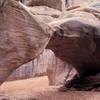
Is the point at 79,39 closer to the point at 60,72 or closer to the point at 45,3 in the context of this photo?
the point at 60,72

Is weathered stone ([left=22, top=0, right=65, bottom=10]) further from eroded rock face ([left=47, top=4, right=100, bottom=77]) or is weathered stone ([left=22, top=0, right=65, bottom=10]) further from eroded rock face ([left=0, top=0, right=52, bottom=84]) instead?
eroded rock face ([left=0, top=0, right=52, bottom=84])

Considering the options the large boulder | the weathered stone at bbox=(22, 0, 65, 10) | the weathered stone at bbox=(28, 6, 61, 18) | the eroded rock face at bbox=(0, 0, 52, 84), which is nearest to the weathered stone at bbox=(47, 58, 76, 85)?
the large boulder

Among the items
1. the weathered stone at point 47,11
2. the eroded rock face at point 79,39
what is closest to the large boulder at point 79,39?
the eroded rock face at point 79,39

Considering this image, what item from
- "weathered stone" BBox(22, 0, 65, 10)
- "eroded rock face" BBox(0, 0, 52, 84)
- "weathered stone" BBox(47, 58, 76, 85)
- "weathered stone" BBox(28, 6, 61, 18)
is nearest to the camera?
"eroded rock face" BBox(0, 0, 52, 84)

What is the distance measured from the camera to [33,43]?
2.88 m

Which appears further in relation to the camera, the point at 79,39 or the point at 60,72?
the point at 60,72

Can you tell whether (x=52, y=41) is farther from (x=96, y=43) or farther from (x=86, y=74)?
(x=86, y=74)

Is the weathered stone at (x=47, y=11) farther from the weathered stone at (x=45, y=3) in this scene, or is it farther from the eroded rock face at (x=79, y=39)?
the eroded rock face at (x=79, y=39)

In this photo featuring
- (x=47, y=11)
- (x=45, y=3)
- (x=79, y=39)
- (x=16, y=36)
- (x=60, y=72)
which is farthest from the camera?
(x=45, y=3)

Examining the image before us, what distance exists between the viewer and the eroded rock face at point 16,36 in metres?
2.63

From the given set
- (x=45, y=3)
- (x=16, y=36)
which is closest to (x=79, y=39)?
(x=16, y=36)

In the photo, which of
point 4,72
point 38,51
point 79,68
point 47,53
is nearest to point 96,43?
point 79,68

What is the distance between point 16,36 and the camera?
8.92 ft

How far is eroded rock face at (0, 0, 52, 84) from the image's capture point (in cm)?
263
